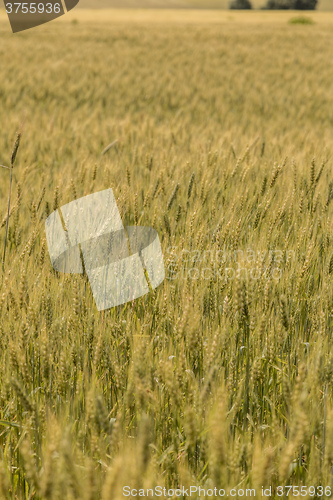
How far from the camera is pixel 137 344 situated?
96 centimetres

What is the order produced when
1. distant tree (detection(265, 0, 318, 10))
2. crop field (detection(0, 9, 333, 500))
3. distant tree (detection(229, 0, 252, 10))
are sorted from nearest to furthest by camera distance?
crop field (detection(0, 9, 333, 500)) → distant tree (detection(265, 0, 318, 10)) → distant tree (detection(229, 0, 252, 10))

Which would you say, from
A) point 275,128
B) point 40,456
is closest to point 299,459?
point 40,456

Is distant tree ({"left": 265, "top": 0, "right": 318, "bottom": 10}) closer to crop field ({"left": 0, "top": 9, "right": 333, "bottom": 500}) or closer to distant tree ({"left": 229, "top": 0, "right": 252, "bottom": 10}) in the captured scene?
distant tree ({"left": 229, "top": 0, "right": 252, "bottom": 10})

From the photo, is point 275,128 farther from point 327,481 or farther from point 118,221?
point 327,481

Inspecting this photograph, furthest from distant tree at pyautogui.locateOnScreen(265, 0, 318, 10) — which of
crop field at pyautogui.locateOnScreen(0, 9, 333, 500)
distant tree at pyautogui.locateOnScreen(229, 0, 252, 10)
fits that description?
crop field at pyautogui.locateOnScreen(0, 9, 333, 500)

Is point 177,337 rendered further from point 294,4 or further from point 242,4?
point 242,4

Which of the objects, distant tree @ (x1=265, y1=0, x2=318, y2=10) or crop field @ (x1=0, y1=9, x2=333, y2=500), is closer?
crop field @ (x1=0, y1=9, x2=333, y2=500)

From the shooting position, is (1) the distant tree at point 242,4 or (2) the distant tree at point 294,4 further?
(1) the distant tree at point 242,4

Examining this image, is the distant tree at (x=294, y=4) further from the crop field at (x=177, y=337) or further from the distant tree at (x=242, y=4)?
the crop field at (x=177, y=337)

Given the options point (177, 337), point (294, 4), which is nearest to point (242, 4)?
point (294, 4)

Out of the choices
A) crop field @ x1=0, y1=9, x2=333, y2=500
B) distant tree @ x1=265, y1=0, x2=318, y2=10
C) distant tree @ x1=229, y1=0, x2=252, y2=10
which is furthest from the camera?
distant tree @ x1=229, y1=0, x2=252, y2=10

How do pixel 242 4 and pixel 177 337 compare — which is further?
pixel 242 4

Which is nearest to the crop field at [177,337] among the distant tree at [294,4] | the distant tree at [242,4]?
the distant tree at [294,4]

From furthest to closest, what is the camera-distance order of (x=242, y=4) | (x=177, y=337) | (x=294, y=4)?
(x=242, y=4)
(x=294, y=4)
(x=177, y=337)
